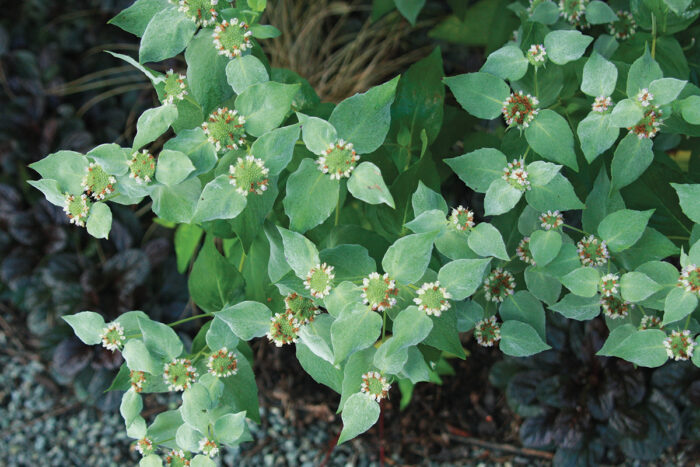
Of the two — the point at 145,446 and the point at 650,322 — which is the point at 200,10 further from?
the point at 650,322

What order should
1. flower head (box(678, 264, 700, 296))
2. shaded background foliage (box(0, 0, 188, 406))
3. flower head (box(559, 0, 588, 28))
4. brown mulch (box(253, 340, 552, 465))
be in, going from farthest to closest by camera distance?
1. shaded background foliage (box(0, 0, 188, 406))
2. brown mulch (box(253, 340, 552, 465))
3. flower head (box(559, 0, 588, 28))
4. flower head (box(678, 264, 700, 296))

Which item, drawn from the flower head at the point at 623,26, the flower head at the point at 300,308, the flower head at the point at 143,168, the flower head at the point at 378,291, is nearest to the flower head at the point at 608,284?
the flower head at the point at 378,291

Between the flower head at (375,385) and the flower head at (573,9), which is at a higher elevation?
the flower head at (573,9)

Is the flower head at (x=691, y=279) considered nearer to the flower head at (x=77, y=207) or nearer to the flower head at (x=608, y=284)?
the flower head at (x=608, y=284)

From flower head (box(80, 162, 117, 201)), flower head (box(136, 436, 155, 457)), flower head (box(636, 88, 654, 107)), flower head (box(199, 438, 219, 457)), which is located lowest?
flower head (box(136, 436, 155, 457))

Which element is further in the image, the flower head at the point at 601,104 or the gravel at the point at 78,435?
the gravel at the point at 78,435

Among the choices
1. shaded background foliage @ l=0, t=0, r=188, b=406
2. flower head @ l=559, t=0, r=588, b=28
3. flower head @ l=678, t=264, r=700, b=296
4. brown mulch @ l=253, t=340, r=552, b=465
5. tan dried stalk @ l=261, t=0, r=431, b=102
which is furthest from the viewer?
tan dried stalk @ l=261, t=0, r=431, b=102

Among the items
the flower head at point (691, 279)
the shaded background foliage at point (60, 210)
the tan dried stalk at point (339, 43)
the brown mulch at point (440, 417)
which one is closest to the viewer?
the flower head at point (691, 279)

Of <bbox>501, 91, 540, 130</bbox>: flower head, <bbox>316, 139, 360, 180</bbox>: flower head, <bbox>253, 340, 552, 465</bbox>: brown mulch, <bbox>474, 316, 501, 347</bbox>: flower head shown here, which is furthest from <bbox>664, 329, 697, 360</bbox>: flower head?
<bbox>253, 340, 552, 465</bbox>: brown mulch

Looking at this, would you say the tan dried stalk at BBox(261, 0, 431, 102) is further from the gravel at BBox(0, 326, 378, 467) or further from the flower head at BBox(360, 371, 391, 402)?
the flower head at BBox(360, 371, 391, 402)
